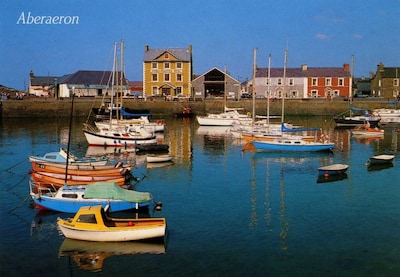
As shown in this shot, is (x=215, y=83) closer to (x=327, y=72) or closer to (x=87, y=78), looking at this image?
(x=327, y=72)

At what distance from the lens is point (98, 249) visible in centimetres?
2009

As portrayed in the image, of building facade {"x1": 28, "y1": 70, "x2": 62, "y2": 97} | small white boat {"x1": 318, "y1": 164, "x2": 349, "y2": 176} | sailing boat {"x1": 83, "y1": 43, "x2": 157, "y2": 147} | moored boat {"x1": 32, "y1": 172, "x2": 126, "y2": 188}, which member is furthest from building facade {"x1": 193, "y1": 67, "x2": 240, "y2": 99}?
moored boat {"x1": 32, "y1": 172, "x2": 126, "y2": 188}

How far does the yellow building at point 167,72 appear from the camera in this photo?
9431cm

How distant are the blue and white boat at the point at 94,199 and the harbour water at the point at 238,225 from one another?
698 mm

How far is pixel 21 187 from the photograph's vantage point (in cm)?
3077

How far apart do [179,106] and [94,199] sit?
64641 mm

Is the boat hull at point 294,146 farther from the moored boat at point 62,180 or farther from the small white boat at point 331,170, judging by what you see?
the moored boat at point 62,180

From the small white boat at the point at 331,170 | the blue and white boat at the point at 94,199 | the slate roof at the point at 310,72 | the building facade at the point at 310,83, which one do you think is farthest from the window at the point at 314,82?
the blue and white boat at the point at 94,199

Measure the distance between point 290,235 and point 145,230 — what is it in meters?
6.27

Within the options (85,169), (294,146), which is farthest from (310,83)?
(85,169)

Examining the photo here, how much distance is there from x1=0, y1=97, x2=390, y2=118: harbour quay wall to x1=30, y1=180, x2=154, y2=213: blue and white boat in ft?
194

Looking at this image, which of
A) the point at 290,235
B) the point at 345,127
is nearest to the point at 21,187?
the point at 290,235

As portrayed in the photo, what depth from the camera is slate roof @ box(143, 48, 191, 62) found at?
9450 cm

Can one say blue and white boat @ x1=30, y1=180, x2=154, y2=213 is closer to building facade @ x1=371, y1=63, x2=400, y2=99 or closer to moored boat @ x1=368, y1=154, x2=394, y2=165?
moored boat @ x1=368, y1=154, x2=394, y2=165
